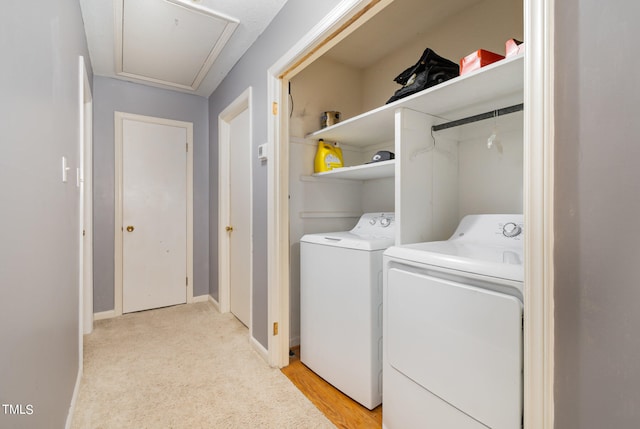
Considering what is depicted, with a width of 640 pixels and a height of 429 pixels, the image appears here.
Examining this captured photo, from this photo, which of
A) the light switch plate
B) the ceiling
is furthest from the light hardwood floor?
the ceiling

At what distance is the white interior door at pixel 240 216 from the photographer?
275 cm

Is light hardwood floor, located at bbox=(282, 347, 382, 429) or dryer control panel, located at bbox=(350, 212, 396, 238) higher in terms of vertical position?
dryer control panel, located at bbox=(350, 212, 396, 238)

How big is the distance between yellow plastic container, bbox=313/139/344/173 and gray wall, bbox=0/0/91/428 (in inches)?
60.0

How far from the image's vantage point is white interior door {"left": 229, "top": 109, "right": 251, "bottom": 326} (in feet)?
9.02

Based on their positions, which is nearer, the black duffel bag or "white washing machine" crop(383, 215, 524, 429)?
"white washing machine" crop(383, 215, 524, 429)

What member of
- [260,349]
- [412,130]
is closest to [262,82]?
[412,130]

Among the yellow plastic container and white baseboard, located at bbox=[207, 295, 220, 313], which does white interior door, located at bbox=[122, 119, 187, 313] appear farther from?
the yellow plastic container

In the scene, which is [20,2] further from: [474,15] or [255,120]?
[474,15]

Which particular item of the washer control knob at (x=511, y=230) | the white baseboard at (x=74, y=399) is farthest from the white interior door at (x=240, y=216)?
the washer control knob at (x=511, y=230)

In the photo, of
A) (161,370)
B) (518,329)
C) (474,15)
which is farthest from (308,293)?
(474,15)

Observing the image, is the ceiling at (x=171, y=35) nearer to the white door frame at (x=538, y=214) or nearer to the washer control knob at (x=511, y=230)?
the white door frame at (x=538, y=214)

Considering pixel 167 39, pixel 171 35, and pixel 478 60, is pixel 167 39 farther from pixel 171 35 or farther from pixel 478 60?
pixel 478 60

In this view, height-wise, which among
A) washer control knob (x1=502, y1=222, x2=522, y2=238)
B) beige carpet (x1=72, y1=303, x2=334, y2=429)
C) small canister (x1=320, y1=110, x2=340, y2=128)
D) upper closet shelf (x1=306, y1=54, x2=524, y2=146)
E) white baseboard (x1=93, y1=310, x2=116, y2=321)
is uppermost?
small canister (x1=320, y1=110, x2=340, y2=128)

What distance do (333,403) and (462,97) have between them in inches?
70.3
